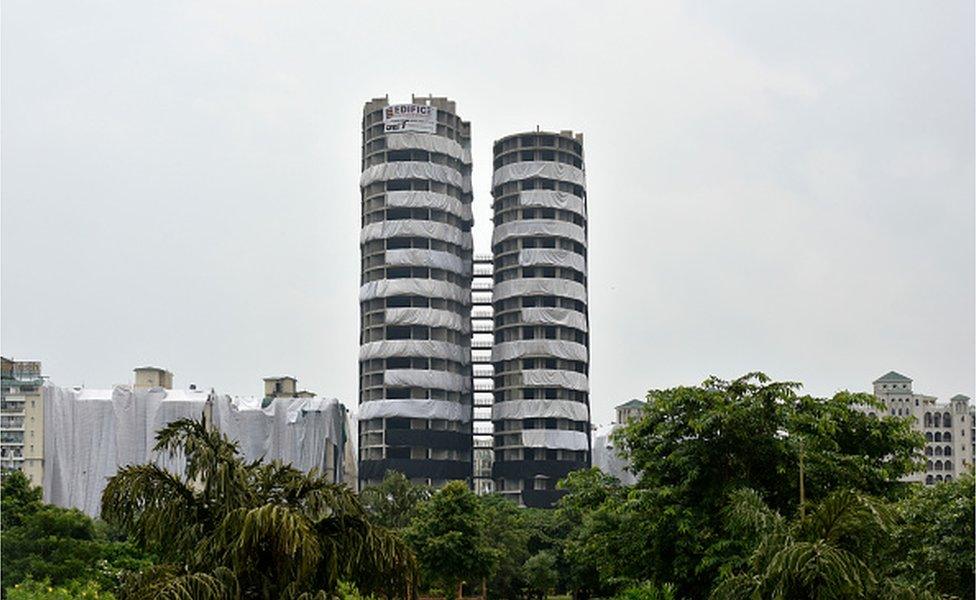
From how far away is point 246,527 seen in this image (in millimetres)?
9008

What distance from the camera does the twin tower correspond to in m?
75.6

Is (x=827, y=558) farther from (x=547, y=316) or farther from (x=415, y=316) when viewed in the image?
(x=547, y=316)

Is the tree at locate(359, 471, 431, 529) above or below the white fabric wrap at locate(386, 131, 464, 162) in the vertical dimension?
below

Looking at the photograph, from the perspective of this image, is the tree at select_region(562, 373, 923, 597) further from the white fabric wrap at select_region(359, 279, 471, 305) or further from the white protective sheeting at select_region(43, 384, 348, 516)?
the white fabric wrap at select_region(359, 279, 471, 305)

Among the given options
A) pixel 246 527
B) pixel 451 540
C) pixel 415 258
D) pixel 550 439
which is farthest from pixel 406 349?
pixel 246 527

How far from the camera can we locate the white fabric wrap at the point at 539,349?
77.8 meters

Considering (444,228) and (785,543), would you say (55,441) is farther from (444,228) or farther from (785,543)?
(785,543)

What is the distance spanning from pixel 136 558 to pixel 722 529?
46.7ft

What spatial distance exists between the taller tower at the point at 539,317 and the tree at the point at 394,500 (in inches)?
894

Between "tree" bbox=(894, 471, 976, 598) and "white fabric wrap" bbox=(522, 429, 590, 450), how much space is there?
61361 mm

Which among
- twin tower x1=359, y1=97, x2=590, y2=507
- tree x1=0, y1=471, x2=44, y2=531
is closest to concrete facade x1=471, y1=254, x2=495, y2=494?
twin tower x1=359, y1=97, x2=590, y2=507

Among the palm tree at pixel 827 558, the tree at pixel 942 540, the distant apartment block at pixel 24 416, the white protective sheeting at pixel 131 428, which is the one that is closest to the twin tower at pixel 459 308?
the white protective sheeting at pixel 131 428

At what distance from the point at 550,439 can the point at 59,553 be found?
55145 mm

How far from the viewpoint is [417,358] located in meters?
76.0
